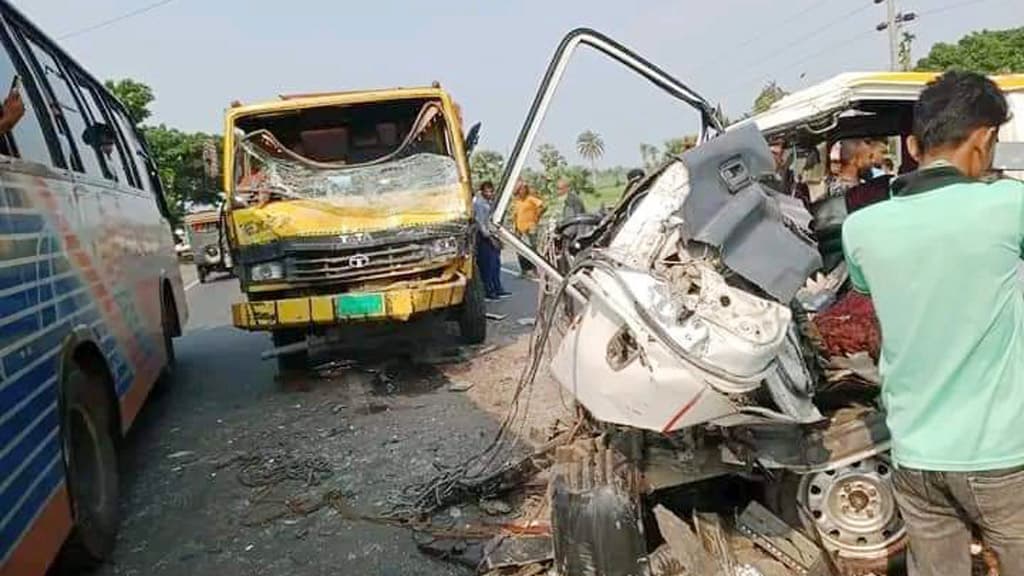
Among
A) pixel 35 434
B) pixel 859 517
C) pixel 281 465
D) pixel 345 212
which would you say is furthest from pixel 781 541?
pixel 345 212

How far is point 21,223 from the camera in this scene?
353 cm

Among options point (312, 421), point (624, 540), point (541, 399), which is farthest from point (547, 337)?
point (312, 421)

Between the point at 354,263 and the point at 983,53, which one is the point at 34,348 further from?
the point at 983,53

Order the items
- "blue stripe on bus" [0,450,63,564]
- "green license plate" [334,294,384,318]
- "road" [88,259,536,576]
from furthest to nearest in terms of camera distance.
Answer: "green license plate" [334,294,384,318] → "road" [88,259,536,576] → "blue stripe on bus" [0,450,63,564]

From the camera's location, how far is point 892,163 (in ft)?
19.9

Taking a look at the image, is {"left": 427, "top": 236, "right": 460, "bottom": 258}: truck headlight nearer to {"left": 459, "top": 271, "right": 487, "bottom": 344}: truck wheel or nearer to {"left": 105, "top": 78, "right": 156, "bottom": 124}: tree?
{"left": 459, "top": 271, "right": 487, "bottom": 344}: truck wheel

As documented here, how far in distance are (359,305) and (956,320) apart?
559cm

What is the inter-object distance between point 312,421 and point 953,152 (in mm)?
5246

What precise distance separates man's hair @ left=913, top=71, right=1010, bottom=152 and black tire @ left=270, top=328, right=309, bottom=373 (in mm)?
6575

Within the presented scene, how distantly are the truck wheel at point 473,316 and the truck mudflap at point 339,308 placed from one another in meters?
1.13

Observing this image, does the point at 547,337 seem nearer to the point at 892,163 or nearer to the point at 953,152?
the point at 953,152

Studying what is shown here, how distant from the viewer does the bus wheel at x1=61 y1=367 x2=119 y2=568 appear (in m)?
3.91

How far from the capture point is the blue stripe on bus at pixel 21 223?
3.28 meters

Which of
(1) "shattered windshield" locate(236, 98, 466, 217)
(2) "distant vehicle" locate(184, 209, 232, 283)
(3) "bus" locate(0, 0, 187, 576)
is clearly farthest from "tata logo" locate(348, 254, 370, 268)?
(2) "distant vehicle" locate(184, 209, 232, 283)
